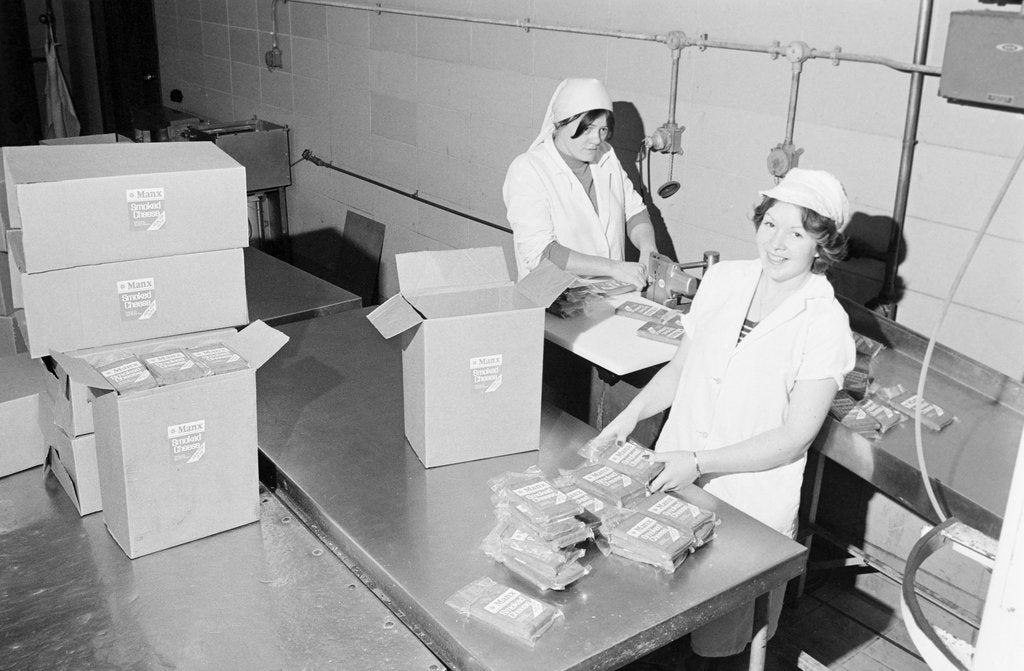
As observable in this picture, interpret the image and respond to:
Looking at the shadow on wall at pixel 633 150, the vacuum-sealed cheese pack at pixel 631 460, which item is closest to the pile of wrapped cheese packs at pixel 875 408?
the vacuum-sealed cheese pack at pixel 631 460

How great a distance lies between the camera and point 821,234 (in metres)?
2.00

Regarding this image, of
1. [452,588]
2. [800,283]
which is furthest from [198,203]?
[800,283]

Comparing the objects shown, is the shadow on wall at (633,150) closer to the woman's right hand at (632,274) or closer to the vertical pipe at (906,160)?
the woman's right hand at (632,274)

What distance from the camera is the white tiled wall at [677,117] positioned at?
271cm

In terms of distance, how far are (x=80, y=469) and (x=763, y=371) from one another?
1.42m

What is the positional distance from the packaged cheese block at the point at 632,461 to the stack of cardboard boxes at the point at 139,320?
27.0 inches

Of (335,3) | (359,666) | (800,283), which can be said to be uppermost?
(335,3)

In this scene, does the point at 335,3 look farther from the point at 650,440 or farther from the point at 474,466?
the point at 474,466

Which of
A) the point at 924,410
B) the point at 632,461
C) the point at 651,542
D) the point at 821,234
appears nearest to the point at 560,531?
the point at 651,542

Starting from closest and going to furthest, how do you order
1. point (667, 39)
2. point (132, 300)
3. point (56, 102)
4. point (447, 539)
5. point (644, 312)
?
point (447, 539)
point (132, 300)
point (644, 312)
point (667, 39)
point (56, 102)

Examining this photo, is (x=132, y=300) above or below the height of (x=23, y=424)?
above

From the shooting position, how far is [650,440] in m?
2.96

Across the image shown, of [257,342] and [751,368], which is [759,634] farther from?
[257,342]

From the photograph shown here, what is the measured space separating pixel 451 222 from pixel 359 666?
3311 mm
